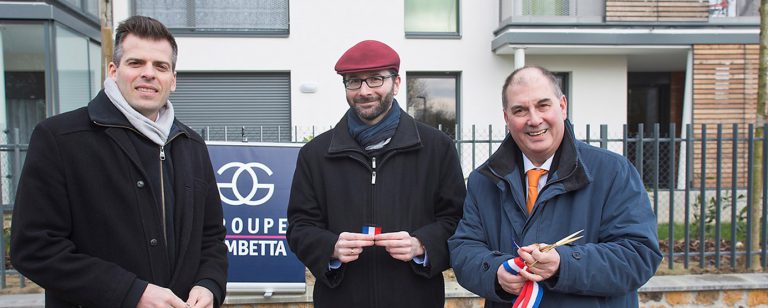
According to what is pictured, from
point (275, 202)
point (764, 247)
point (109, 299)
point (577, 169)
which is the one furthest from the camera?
point (764, 247)

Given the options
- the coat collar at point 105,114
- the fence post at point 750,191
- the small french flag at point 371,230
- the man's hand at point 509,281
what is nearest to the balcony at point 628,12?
the fence post at point 750,191

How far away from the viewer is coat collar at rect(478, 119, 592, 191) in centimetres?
197

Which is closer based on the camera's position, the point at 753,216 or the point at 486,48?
the point at 753,216

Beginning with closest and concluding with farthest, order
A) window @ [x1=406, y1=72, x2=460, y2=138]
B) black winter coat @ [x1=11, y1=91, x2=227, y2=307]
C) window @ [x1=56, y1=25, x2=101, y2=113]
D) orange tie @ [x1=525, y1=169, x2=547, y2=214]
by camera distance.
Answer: black winter coat @ [x1=11, y1=91, x2=227, y2=307], orange tie @ [x1=525, y1=169, x2=547, y2=214], window @ [x1=56, y1=25, x2=101, y2=113], window @ [x1=406, y1=72, x2=460, y2=138]

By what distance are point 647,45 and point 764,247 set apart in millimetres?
6121

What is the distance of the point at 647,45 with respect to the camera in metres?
10.1

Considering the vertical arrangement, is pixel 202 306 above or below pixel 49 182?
below

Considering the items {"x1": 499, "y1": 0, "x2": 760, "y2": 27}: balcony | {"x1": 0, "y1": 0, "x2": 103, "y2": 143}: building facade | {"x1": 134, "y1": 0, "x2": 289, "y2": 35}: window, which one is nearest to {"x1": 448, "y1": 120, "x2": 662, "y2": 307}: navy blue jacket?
{"x1": 0, "y1": 0, "x2": 103, "y2": 143}: building facade

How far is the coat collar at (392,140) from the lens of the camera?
2.38 m

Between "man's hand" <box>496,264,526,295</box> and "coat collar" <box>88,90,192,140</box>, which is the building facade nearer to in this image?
"coat collar" <box>88,90,192,140</box>

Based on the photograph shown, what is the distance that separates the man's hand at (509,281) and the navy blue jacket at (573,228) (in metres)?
0.03

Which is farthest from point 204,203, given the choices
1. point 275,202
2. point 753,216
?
point 753,216

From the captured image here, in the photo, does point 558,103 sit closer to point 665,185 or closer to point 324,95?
point 324,95

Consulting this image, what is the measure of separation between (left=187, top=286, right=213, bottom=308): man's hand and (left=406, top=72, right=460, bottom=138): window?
9.01 m
